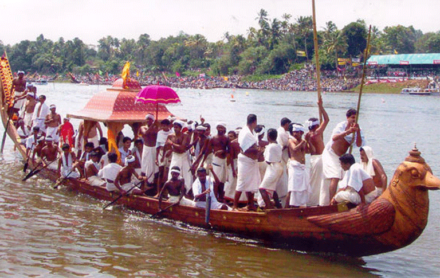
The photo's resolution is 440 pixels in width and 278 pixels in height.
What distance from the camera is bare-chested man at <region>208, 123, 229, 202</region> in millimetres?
9561

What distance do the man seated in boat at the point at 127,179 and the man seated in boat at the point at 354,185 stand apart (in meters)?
4.52

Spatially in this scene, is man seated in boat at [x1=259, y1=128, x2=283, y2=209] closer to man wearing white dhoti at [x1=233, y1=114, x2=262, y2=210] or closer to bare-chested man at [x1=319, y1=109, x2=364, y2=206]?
man wearing white dhoti at [x1=233, y1=114, x2=262, y2=210]

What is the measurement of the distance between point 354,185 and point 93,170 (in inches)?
259

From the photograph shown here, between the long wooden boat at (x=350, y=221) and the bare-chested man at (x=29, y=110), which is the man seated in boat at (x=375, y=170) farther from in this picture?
the bare-chested man at (x=29, y=110)

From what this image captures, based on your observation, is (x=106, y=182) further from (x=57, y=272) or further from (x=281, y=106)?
(x=281, y=106)

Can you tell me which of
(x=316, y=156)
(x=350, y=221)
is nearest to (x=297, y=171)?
(x=316, y=156)

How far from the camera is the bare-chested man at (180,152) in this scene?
32.3 feet

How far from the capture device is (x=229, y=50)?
299ft

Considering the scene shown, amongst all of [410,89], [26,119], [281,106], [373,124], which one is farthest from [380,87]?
[26,119]

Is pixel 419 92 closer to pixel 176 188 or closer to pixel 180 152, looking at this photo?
pixel 180 152

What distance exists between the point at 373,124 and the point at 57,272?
29.7 meters

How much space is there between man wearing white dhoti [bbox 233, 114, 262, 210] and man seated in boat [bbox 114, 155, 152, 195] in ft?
8.30

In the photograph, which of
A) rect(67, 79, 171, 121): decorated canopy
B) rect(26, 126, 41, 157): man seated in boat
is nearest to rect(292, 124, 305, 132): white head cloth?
rect(67, 79, 171, 121): decorated canopy

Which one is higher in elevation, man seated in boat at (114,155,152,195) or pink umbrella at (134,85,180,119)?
pink umbrella at (134,85,180,119)
